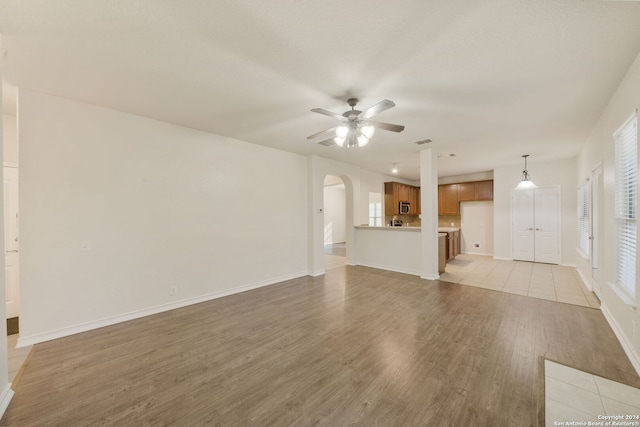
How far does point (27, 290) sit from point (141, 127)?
230 centimetres

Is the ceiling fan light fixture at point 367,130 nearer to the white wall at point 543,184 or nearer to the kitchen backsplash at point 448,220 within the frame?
the white wall at point 543,184

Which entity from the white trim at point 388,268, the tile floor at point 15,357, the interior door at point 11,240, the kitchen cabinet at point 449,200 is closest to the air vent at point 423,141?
the white trim at point 388,268

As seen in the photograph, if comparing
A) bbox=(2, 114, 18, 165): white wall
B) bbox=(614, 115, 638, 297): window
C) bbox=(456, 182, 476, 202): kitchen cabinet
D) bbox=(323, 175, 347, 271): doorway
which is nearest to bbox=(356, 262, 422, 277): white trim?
bbox=(614, 115, 638, 297): window

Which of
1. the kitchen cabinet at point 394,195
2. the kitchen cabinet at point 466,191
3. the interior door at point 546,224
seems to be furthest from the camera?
the kitchen cabinet at point 394,195

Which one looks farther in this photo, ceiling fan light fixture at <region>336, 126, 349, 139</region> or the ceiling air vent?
the ceiling air vent

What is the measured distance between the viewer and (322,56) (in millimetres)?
2113

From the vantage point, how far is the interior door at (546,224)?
21.1 ft

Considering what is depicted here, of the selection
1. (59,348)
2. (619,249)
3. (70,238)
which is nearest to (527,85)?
(619,249)

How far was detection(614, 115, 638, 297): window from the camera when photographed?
7.60 feet

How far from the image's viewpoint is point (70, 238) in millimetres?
2924

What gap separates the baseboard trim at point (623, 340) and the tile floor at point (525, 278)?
51 centimetres

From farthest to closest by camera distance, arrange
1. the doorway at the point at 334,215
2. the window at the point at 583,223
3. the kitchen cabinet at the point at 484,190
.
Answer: the doorway at the point at 334,215, the kitchen cabinet at the point at 484,190, the window at the point at 583,223

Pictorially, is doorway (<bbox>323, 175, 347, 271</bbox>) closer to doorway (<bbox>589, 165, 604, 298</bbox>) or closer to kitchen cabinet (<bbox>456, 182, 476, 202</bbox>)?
kitchen cabinet (<bbox>456, 182, 476, 202</bbox>)

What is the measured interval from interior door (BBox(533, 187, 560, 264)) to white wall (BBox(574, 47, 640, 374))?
9.90ft
